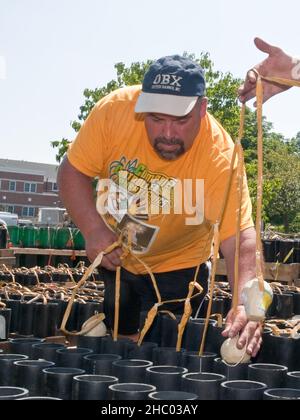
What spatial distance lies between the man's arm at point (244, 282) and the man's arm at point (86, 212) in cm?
57

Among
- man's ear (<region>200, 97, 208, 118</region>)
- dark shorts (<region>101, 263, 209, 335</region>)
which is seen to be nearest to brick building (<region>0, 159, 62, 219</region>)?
dark shorts (<region>101, 263, 209, 335</region>)

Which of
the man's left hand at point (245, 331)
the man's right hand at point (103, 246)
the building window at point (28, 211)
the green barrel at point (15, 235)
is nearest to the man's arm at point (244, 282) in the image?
the man's left hand at point (245, 331)

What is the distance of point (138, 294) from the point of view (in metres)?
4.40

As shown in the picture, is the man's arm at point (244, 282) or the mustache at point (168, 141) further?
the mustache at point (168, 141)

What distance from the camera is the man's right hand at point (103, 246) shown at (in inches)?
135

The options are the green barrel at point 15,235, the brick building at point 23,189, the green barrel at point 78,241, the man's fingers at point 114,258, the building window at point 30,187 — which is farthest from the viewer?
the building window at point 30,187

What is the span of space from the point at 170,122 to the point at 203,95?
298mm

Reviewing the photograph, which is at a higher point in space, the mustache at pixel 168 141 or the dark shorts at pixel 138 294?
the mustache at pixel 168 141

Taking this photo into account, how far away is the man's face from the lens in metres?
3.55

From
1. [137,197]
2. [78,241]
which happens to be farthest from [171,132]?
[78,241]

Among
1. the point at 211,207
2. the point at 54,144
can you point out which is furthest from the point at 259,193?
the point at 54,144

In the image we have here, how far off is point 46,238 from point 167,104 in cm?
1001

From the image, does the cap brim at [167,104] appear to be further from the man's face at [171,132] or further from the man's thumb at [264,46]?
the man's thumb at [264,46]

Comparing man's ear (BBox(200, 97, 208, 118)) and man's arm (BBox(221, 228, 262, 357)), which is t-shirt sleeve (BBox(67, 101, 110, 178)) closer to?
man's ear (BBox(200, 97, 208, 118))
